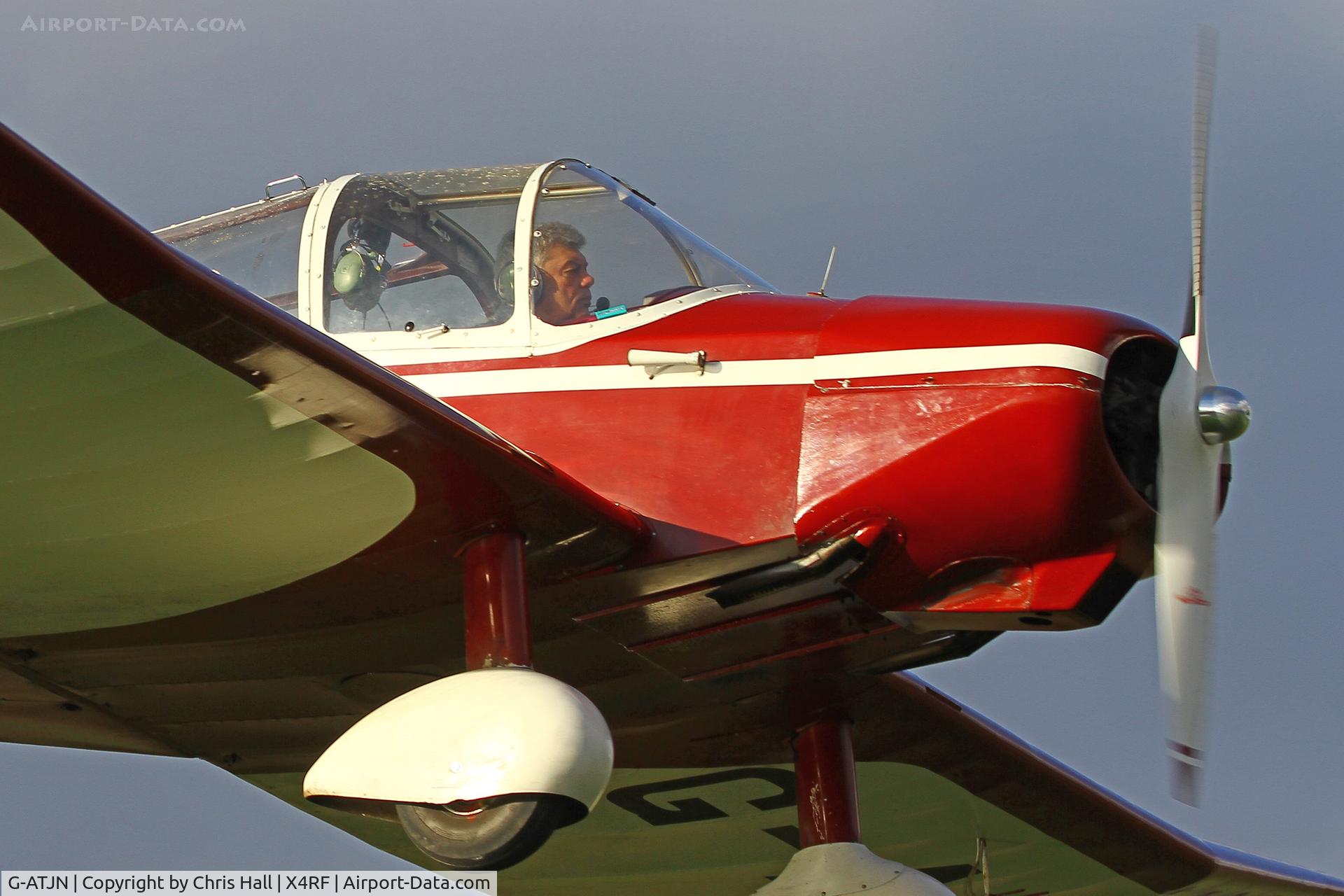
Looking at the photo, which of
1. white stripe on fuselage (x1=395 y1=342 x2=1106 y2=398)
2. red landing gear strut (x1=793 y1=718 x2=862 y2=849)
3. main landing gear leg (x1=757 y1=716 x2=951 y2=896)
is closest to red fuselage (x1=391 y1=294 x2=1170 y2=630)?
white stripe on fuselage (x1=395 y1=342 x2=1106 y2=398)

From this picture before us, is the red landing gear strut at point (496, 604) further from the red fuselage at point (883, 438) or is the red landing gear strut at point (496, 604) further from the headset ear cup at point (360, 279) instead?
the headset ear cup at point (360, 279)

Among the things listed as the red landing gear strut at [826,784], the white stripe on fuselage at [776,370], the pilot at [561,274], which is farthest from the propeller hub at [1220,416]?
the red landing gear strut at [826,784]

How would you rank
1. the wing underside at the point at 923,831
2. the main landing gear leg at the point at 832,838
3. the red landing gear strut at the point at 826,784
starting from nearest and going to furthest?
the main landing gear leg at the point at 832,838
the red landing gear strut at the point at 826,784
the wing underside at the point at 923,831

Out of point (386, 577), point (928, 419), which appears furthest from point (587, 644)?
point (928, 419)

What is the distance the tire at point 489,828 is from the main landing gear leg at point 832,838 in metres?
2.15

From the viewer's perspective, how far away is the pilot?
20.9ft

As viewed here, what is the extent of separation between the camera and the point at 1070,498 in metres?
5.64

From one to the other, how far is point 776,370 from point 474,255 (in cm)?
128

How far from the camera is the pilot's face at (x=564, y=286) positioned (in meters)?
6.37

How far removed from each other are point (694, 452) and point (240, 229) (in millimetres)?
2221

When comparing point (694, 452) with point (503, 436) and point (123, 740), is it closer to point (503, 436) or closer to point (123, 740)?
point (503, 436)

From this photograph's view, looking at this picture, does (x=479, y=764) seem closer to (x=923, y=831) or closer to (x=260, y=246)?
(x=260, y=246)

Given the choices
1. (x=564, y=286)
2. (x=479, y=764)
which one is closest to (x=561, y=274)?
(x=564, y=286)

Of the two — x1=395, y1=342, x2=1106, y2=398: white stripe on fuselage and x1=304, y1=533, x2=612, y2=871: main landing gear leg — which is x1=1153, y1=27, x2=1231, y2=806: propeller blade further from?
x1=304, y1=533, x2=612, y2=871: main landing gear leg
